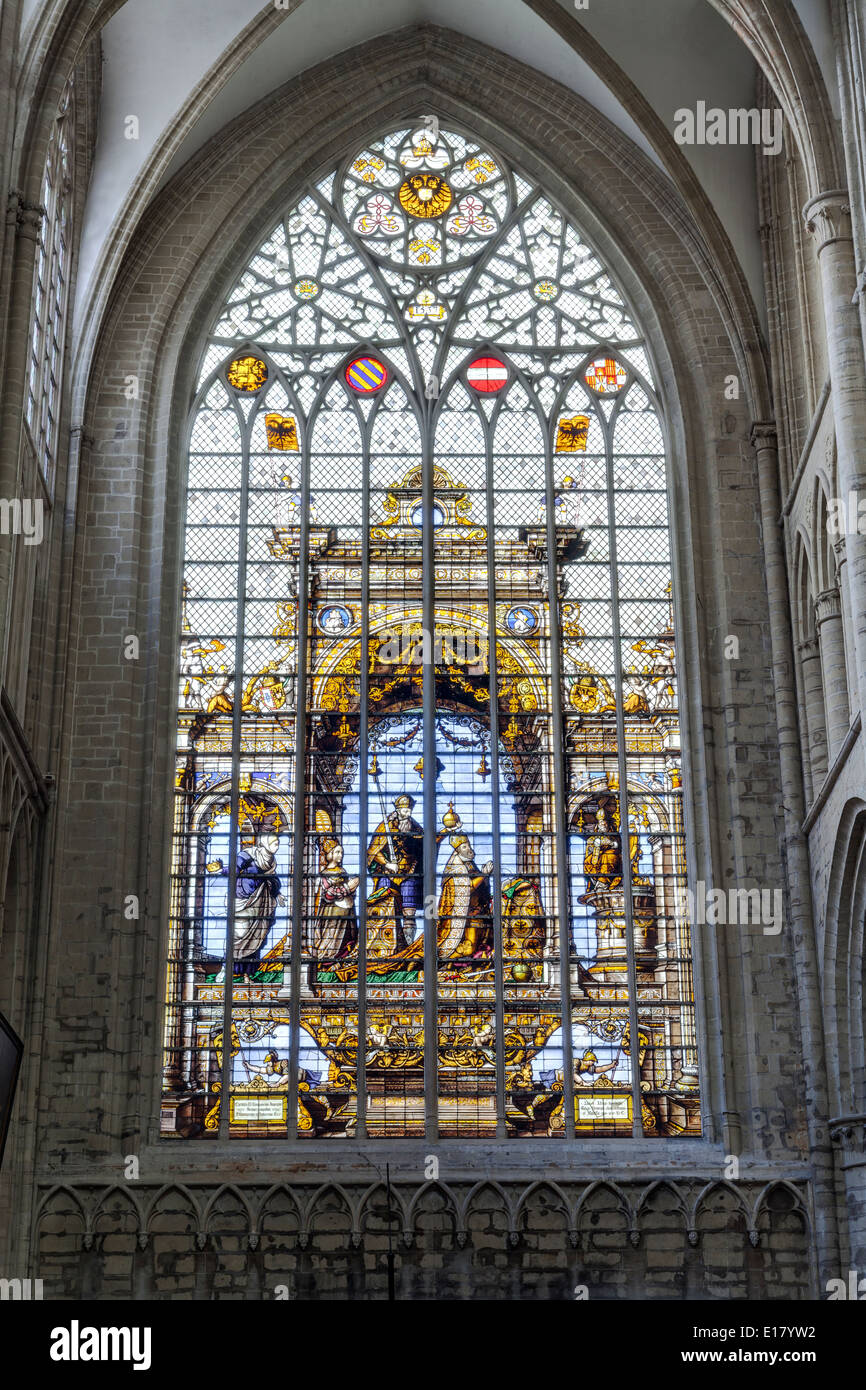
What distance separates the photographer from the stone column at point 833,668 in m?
14.3

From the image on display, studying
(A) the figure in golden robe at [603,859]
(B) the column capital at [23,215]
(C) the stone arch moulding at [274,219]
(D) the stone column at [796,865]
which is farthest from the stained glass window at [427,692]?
(B) the column capital at [23,215]

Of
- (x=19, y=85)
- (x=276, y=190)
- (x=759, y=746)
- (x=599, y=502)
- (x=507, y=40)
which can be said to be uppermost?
(x=507, y=40)

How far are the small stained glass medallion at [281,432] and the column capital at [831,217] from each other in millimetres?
5118

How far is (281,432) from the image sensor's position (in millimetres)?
16719

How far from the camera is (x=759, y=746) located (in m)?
15.4

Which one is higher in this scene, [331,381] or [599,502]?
[331,381]

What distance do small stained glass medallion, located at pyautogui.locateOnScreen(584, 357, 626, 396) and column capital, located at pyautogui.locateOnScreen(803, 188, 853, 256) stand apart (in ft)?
11.6

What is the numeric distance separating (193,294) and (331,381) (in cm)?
144

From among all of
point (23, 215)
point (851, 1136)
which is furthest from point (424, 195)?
point (851, 1136)

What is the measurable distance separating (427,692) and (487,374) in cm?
316

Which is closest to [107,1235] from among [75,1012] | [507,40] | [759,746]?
[75,1012]

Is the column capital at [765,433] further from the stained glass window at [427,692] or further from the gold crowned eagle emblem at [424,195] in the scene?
the gold crowned eagle emblem at [424,195]

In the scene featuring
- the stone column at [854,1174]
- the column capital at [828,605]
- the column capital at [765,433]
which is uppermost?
the column capital at [765,433]

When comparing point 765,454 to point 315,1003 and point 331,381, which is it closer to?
point 331,381
